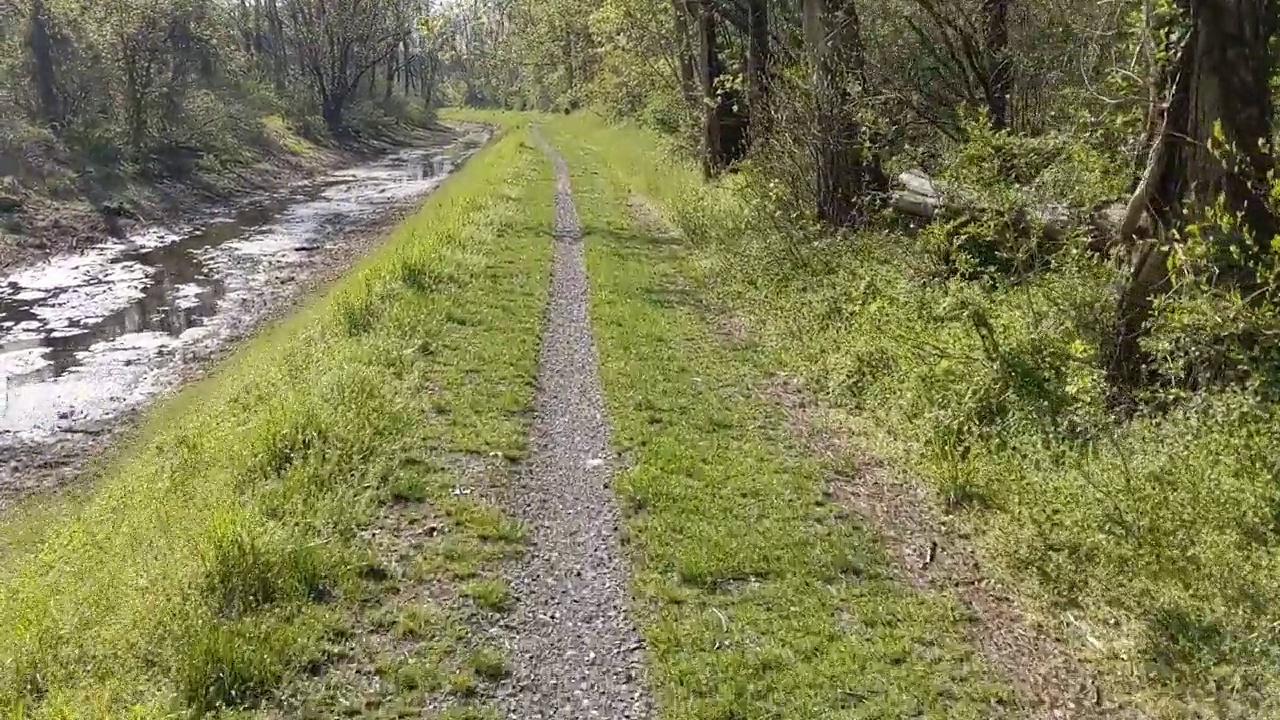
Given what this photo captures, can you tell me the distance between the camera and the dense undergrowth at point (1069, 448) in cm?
543

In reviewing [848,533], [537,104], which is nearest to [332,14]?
[537,104]

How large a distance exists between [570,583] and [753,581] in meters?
1.25

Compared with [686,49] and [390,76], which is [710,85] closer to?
[686,49]

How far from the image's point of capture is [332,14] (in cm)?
5397

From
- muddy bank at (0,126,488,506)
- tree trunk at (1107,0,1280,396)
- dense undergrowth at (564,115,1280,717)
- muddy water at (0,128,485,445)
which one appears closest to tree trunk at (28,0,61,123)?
muddy bank at (0,126,488,506)

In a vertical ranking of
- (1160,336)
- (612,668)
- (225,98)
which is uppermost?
(225,98)

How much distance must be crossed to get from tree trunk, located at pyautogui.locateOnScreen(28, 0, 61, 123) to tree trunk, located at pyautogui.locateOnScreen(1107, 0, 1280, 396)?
30.9 m

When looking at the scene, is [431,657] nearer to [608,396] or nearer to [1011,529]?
[1011,529]

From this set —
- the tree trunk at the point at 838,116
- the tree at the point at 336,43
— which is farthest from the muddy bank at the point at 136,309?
the tree at the point at 336,43

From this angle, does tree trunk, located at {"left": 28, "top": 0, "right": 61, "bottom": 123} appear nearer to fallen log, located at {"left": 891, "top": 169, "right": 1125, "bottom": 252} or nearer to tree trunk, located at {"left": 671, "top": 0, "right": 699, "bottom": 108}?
tree trunk, located at {"left": 671, "top": 0, "right": 699, "bottom": 108}

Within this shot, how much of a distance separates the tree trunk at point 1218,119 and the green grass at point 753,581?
325cm

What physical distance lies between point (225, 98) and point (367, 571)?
3804 cm

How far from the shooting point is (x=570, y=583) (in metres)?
6.57

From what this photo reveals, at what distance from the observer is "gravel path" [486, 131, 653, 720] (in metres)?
5.43
